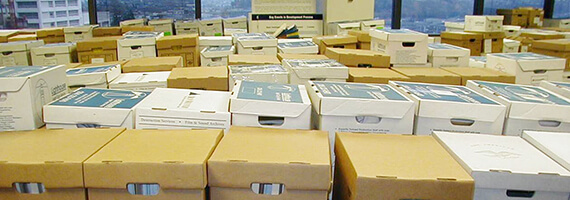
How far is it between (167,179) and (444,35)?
360 cm

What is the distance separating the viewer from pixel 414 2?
197 inches

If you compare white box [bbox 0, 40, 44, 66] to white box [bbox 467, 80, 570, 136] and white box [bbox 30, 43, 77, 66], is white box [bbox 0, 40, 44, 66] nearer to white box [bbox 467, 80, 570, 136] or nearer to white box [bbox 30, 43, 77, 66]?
white box [bbox 30, 43, 77, 66]

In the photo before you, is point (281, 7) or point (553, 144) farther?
point (281, 7)

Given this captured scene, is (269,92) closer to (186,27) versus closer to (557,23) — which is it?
(186,27)

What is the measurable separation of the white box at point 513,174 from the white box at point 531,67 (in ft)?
3.90

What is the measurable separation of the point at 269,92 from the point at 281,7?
2.57 meters

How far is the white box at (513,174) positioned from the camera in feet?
2.88

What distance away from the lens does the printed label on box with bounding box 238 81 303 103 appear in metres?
1.18

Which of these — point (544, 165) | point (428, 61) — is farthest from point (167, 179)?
point (428, 61)

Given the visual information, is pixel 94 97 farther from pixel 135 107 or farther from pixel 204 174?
pixel 204 174

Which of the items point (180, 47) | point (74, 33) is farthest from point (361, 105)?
point (74, 33)

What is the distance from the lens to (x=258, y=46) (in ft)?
8.86

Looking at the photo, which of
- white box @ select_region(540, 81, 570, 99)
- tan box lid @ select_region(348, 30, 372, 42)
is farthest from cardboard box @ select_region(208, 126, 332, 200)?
tan box lid @ select_region(348, 30, 372, 42)

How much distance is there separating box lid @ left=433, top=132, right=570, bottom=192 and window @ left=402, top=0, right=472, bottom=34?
4.21m
